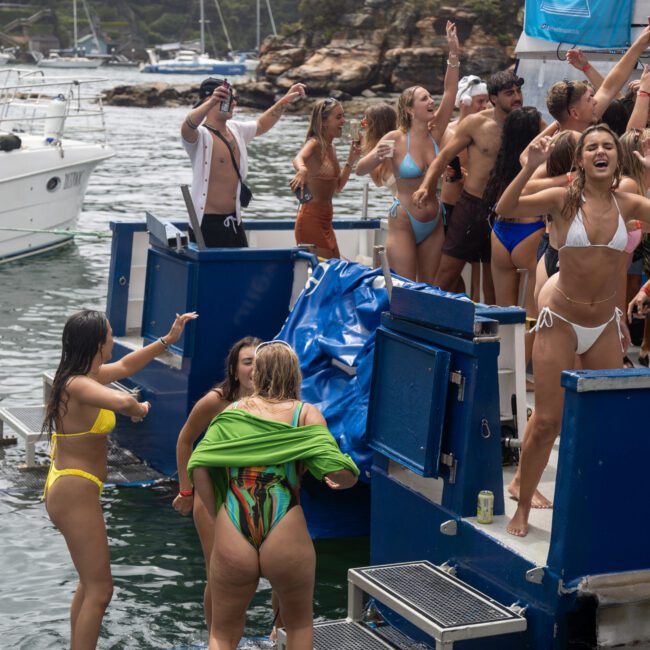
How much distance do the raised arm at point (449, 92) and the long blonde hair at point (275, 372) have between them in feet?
13.5

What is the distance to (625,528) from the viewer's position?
491 cm

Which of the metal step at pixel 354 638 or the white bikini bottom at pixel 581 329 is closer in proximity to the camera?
the metal step at pixel 354 638

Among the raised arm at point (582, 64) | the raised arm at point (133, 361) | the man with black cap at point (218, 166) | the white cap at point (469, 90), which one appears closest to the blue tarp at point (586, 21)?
the white cap at point (469, 90)

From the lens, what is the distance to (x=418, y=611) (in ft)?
16.1

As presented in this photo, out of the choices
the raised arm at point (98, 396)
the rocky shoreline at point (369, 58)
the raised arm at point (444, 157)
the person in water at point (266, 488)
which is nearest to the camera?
the person in water at point (266, 488)

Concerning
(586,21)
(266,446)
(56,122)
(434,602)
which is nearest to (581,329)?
(434,602)

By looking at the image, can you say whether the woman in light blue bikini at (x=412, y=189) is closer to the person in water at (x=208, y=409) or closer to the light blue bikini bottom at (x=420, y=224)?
the light blue bikini bottom at (x=420, y=224)

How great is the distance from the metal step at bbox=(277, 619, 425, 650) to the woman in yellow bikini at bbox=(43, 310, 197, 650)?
37.8 inches

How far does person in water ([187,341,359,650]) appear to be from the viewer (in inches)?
179

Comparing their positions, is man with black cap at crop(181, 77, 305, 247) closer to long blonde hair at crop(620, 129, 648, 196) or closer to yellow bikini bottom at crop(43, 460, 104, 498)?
long blonde hair at crop(620, 129, 648, 196)

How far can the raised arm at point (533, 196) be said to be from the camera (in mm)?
5316

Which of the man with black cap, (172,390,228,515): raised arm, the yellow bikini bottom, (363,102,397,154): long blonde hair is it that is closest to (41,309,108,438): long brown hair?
the yellow bikini bottom

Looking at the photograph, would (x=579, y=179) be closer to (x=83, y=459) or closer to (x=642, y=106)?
(x=642, y=106)

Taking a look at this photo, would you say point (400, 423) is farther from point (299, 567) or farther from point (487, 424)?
point (299, 567)
